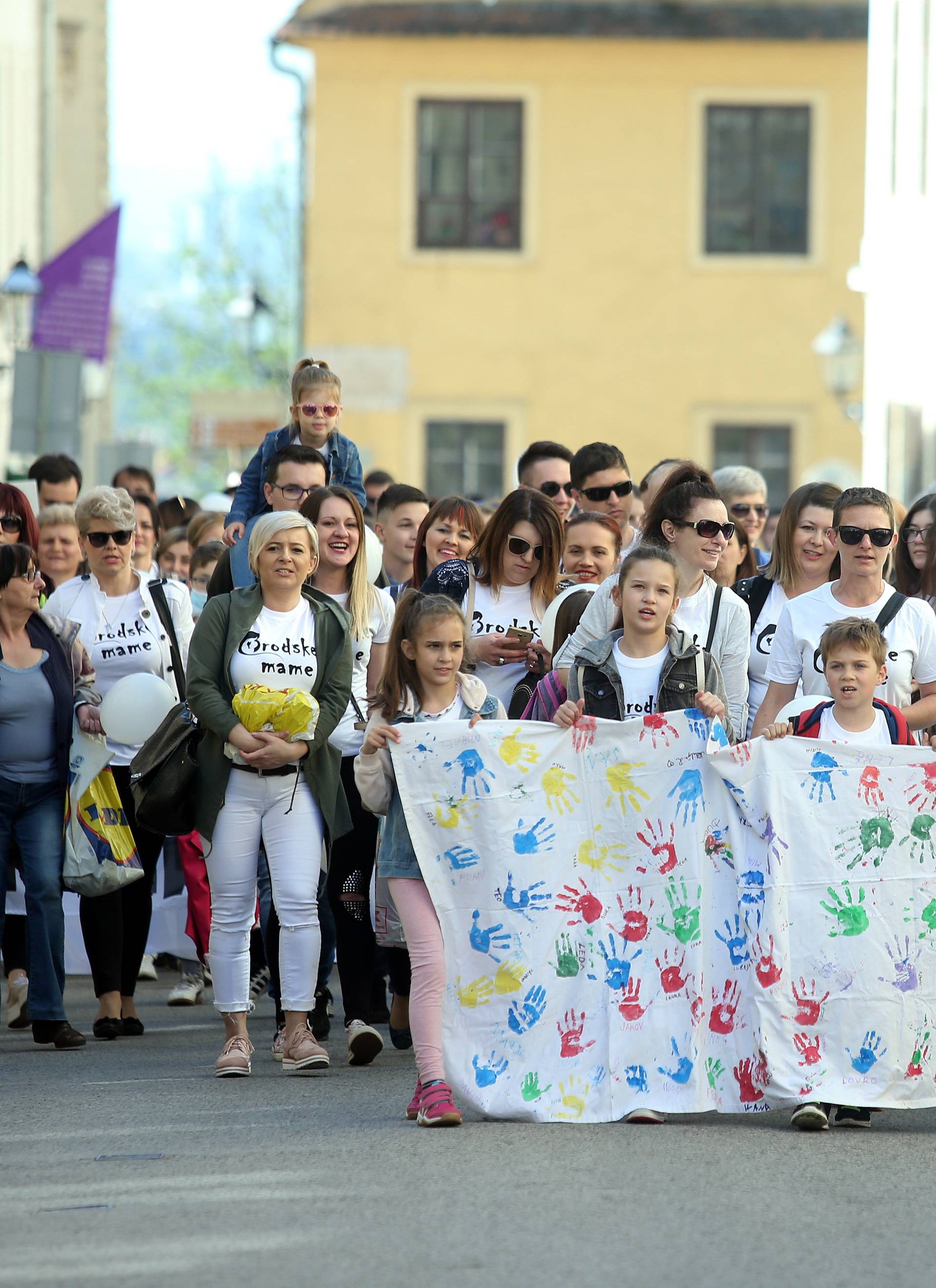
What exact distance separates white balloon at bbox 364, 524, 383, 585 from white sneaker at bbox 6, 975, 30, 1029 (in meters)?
2.36

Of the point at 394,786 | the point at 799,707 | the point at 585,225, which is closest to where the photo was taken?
the point at 394,786

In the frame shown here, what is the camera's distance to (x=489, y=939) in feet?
24.3

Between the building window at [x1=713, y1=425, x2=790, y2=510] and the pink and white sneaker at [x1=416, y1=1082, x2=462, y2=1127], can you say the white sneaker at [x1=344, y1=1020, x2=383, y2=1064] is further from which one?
the building window at [x1=713, y1=425, x2=790, y2=510]

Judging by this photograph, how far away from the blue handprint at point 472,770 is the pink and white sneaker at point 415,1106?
99 cm

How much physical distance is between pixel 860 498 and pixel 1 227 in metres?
23.0

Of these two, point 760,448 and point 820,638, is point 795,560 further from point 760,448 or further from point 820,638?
point 760,448

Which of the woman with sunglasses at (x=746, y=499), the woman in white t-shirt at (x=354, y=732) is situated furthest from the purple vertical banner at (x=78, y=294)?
the woman in white t-shirt at (x=354, y=732)

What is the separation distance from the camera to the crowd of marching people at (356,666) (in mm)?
7648

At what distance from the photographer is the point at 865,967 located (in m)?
7.31

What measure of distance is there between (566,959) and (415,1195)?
1399 millimetres

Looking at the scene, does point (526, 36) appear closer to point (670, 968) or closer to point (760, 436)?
point (760, 436)

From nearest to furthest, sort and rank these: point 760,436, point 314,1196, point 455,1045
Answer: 1. point 314,1196
2. point 455,1045
3. point 760,436

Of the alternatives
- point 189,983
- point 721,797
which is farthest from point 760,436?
point 721,797

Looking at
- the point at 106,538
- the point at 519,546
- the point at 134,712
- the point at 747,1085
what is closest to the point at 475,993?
the point at 747,1085
